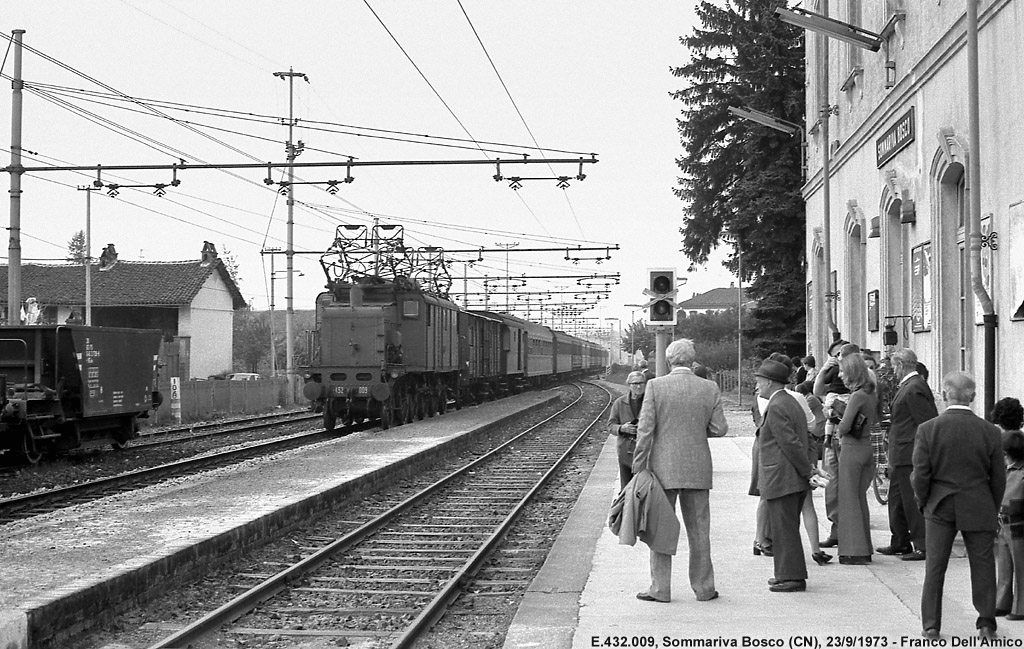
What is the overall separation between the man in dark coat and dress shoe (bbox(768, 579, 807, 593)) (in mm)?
1622

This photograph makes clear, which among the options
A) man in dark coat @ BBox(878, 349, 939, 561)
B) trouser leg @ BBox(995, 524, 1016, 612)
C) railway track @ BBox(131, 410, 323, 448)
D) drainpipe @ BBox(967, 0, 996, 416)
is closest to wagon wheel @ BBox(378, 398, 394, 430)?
railway track @ BBox(131, 410, 323, 448)

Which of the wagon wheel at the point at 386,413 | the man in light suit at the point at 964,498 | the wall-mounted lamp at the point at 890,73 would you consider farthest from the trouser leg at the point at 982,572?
the wagon wheel at the point at 386,413

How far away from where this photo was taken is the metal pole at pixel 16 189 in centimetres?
2156

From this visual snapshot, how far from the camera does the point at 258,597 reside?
346 inches

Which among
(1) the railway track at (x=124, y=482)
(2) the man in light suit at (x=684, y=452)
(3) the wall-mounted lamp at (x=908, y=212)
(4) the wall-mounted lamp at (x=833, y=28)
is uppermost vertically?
(4) the wall-mounted lamp at (x=833, y=28)

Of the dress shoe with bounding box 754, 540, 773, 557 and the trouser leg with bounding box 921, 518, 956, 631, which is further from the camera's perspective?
the dress shoe with bounding box 754, 540, 773, 557

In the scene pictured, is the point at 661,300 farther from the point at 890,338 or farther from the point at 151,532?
the point at 890,338

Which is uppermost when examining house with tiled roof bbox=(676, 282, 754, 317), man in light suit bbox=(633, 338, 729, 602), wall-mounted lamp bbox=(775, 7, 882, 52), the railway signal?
house with tiled roof bbox=(676, 282, 754, 317)

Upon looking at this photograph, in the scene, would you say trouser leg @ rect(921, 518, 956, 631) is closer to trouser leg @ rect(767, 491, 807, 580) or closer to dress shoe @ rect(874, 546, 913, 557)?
trouser leg @ rect(767, 491, 807, 580)

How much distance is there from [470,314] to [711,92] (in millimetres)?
11268

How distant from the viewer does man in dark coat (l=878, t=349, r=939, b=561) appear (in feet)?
29.3

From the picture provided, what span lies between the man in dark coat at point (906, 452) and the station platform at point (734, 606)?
223 mm

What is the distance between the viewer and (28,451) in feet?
58.7

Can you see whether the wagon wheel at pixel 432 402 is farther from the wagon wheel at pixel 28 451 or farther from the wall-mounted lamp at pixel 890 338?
the wall-mounted lamp at pixel 890 338
